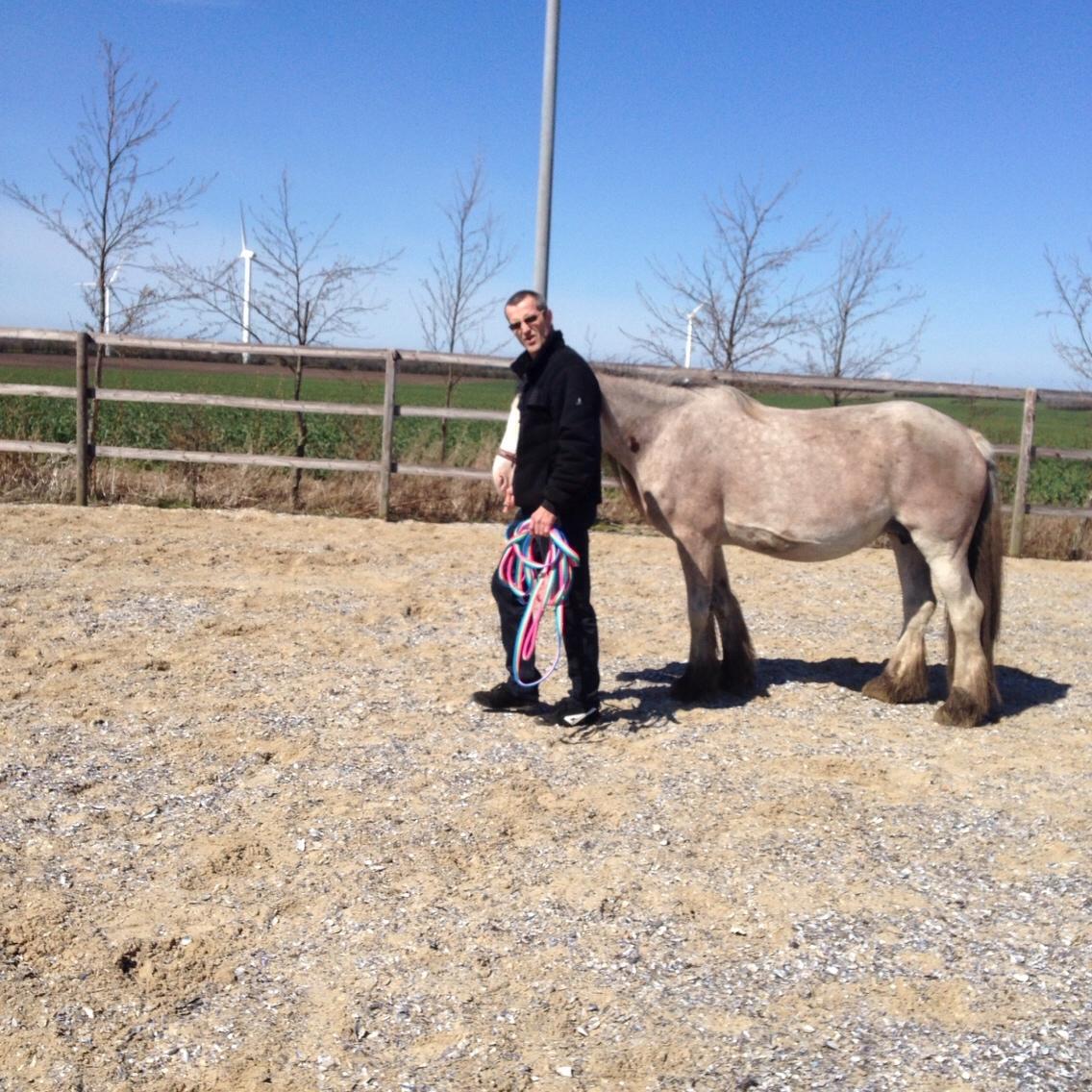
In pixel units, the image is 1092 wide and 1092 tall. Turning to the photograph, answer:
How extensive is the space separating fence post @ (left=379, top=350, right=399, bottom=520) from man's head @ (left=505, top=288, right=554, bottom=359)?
20.2 ft

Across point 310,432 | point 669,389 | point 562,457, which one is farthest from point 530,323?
point 310,432

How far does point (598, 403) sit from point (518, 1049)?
2843mm

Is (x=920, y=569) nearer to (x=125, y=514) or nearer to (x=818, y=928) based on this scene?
(x=818, y=928)

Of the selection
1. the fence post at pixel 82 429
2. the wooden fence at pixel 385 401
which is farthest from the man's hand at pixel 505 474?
the fence post at pixel 82 429

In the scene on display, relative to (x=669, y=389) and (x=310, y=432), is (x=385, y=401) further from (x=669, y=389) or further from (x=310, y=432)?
(x=669, y=389)

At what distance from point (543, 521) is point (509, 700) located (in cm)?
103

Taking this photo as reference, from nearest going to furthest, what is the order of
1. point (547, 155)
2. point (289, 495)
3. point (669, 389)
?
point (669, 389) → point (547, 155) → point (289, 495)

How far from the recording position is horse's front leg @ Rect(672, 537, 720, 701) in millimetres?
5500

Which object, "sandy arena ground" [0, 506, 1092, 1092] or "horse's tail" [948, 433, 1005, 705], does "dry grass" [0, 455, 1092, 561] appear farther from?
"horse's tail" [948, 433, 1005, 705]

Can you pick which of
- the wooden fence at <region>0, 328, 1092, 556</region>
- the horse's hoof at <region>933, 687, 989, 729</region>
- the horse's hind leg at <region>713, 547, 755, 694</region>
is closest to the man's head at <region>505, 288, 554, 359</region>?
the horse's hind leg at <region>713, 547, 755, 694</region>

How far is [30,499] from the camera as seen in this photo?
1086 centimetres

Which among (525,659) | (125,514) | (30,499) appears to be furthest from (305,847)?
(30,499)

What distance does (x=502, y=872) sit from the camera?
12.0 ft

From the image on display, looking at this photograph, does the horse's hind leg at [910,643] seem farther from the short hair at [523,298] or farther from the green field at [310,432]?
the green field at [310,432]
